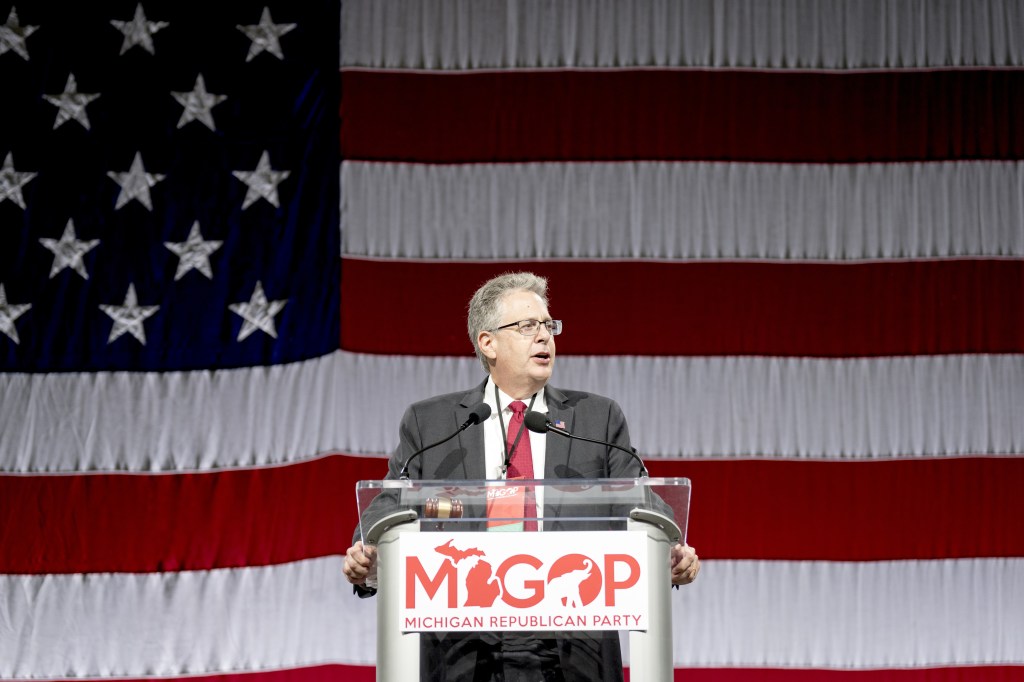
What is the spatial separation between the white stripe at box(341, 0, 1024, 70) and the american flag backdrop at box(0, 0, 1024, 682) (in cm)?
1

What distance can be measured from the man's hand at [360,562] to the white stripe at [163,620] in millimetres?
2160

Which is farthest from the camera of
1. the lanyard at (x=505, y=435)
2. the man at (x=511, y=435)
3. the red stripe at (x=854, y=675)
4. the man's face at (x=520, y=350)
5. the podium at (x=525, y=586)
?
the red stripe at (x=854, y=675)

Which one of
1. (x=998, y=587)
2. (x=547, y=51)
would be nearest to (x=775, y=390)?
(x=998, y=587)

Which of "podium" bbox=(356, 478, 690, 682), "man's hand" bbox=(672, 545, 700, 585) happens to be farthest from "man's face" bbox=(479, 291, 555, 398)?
"podium" bbox=(356, 478, 690, 682)

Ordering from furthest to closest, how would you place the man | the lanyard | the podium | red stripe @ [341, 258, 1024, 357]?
1. red stripe @ [341, 258, 1024, 357]
2. the lanyard
3. the man
4. the podium

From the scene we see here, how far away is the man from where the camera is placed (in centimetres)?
165

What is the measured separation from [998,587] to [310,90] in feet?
9.65

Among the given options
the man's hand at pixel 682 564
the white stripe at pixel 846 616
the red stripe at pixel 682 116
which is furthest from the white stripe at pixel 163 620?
the man's hand at pixel 682 564

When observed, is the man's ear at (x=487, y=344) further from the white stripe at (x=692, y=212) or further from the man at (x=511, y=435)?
the white stripe at (x=692, y=212)

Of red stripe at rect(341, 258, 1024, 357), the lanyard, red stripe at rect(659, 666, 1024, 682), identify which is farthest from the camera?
red stripe at rect(341, 258, 1024, 357)

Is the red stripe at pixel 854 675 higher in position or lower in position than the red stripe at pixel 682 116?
lower

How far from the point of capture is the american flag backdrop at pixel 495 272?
3877mm

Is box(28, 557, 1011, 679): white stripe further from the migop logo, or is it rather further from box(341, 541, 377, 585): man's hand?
the migop logo

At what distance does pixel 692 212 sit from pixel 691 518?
1.07 meters
